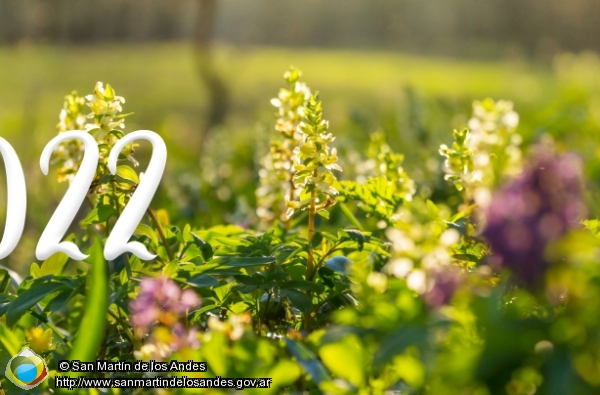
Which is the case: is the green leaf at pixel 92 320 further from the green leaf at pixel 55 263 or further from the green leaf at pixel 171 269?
the green leaf at pixel 55 263

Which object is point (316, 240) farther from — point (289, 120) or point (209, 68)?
point (209, 68)

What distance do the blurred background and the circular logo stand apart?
1.77 m

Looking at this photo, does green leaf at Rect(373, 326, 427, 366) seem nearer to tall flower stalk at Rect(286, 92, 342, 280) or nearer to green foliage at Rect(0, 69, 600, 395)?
green foliage at Rect(0, 69, 600, 395)

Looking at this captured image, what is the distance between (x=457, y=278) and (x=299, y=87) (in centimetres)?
76

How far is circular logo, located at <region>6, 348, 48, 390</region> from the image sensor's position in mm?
1052

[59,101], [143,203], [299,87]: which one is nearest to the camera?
[143,203]

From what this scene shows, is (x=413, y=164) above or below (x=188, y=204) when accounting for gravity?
above

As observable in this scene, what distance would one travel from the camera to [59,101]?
28.5ft

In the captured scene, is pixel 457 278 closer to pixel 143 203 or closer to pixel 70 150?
pixel 143 203

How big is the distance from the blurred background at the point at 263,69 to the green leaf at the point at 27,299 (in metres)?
1.70

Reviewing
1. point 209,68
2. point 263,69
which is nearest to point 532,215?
point 209,68

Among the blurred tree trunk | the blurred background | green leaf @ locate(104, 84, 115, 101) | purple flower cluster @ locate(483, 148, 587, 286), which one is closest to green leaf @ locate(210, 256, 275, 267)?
green leaf @ locate(104, 84, 115, 101)

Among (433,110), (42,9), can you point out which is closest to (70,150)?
(433,110)

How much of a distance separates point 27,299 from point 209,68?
5.78 m
